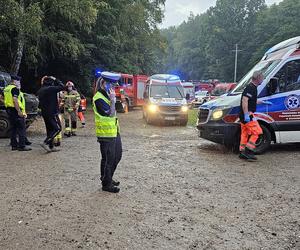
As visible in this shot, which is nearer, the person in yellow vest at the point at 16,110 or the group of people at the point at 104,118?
the group of people at the point at 104,118

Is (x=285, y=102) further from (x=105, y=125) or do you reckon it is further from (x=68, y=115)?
(x=68, y=115)

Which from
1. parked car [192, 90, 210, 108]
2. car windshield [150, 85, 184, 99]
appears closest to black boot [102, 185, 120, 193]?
car windshield [150, 85, 184, 99]

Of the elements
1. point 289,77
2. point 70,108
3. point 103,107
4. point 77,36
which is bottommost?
point 70,108

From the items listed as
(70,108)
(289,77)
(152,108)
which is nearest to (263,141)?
(289,77)

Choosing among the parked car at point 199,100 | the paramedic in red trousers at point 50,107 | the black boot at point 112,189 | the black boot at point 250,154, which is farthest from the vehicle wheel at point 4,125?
the parked car at point 199,100

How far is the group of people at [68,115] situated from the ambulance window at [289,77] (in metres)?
4.97

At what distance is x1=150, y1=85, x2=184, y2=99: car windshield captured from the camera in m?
17.6

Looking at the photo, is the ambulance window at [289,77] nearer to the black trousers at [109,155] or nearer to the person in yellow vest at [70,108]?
the black trousers at [109,155]

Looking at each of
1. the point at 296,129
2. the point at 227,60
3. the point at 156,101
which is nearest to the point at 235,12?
the point at 227,60

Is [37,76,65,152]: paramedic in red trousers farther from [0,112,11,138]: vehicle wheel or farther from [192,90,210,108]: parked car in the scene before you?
[192,90,210,108]: parked car

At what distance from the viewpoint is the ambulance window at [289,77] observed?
31.9ft

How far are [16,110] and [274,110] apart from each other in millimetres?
6238

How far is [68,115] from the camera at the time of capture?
13.1 metres

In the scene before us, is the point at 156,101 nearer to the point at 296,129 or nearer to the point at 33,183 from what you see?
the point at 296,129
